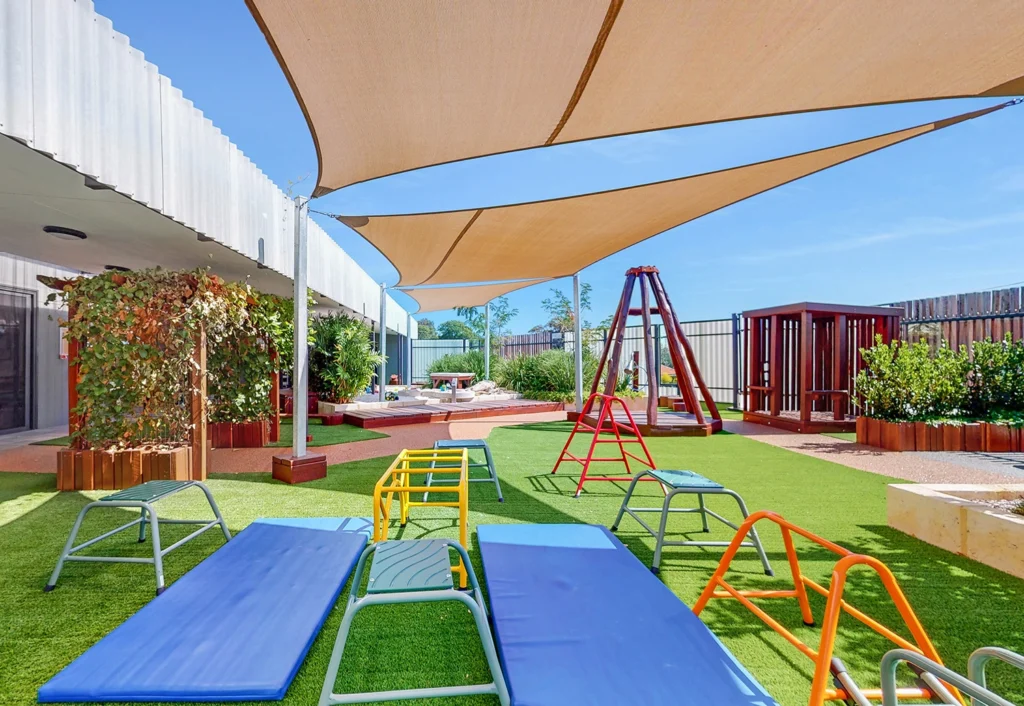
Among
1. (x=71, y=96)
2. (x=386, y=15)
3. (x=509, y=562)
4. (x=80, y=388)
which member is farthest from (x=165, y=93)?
(x=509, y=562)

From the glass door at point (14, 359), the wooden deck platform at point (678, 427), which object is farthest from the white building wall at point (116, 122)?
the wooden deck platform at point (678, 427)

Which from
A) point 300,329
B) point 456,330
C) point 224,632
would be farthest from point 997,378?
point 456,330

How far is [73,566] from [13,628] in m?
0.75

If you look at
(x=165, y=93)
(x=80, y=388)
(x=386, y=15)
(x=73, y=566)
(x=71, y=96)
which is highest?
(x=165, y=93)

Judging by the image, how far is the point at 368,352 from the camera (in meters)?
10.1

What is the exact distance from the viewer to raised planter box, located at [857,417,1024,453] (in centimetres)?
614

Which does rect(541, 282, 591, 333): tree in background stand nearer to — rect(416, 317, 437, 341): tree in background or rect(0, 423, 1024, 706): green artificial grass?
rect(416, 317, 437, 341): tree in background

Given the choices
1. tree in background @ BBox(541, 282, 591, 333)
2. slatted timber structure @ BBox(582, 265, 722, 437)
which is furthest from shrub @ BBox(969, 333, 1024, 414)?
tree in background @ BBox(541, 282, 591, 333)

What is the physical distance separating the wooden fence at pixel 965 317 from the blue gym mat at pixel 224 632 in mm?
9697

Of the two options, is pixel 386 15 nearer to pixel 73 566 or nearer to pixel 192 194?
pixel 73 566

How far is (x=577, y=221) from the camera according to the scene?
5680 mm

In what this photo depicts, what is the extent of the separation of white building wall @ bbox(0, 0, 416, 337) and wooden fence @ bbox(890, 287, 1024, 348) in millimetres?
10870

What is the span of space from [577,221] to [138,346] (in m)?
4.65

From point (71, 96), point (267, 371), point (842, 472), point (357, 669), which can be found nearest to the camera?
point (357, 669)
